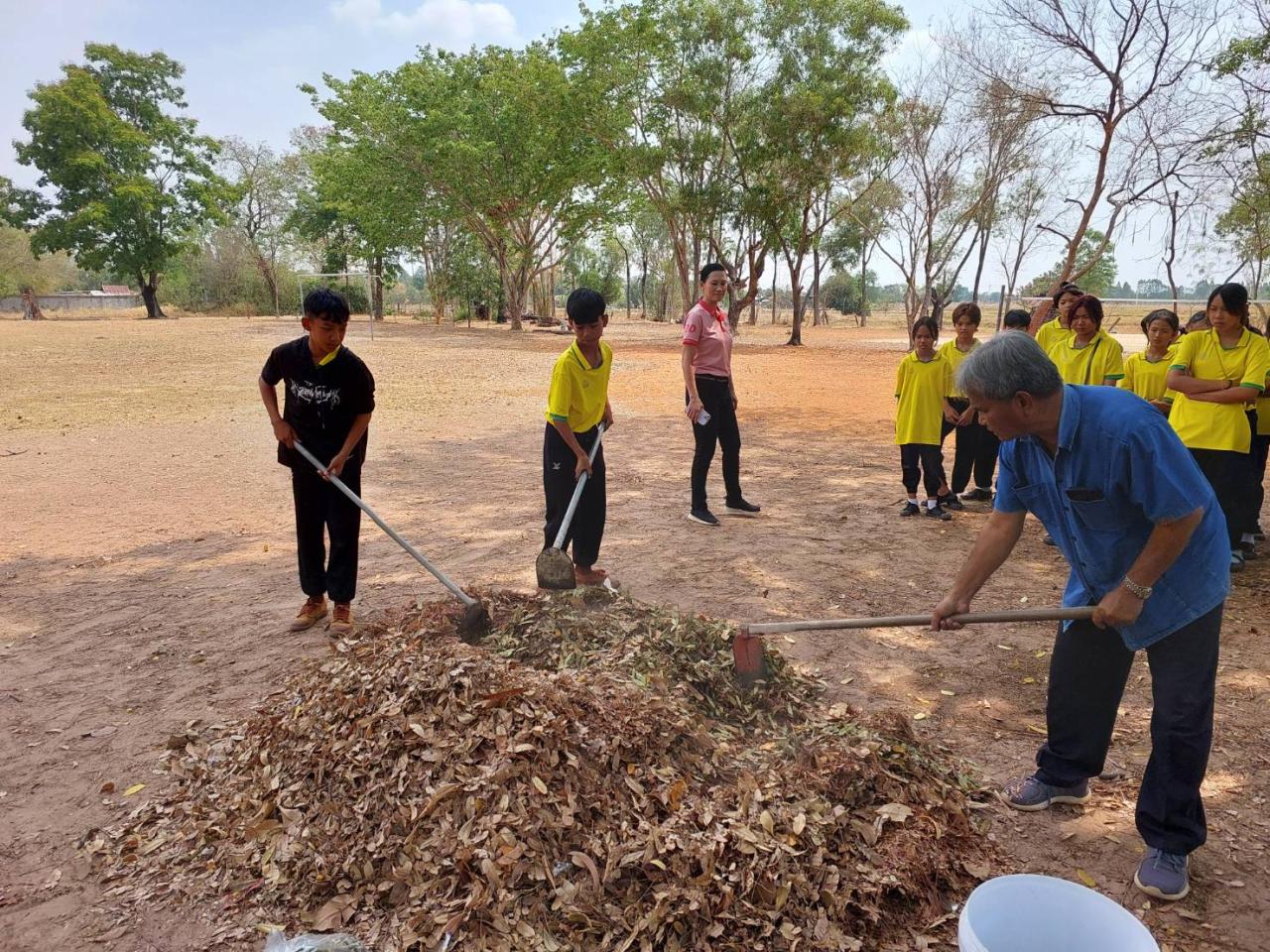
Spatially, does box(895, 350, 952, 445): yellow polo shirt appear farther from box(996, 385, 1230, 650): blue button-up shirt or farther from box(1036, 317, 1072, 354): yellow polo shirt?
box(996, 385, 1230, 650): blue button-up shirt

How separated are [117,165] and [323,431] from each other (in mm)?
40720

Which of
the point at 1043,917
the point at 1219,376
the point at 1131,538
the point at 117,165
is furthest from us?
the point at 117,165

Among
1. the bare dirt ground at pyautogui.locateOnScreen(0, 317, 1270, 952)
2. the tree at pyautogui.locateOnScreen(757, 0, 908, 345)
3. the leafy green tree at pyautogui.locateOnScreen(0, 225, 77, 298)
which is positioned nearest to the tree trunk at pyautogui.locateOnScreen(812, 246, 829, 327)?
the tree at pyautogui.locateOnScreen(757, 0, 908, 345)

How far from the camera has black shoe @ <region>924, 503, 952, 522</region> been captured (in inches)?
224

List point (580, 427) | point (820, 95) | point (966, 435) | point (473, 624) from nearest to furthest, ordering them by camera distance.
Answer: point (473, 624), point (580, 427), point (966, 435), point (820, 95)

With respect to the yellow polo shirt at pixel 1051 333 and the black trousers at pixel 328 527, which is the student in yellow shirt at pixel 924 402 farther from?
the black trousers at pixel 328 527

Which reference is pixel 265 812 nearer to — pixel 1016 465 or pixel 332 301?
pixel 332 301

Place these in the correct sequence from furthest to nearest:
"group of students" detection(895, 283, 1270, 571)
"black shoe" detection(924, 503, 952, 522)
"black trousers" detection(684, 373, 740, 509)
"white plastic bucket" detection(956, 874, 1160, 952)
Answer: "black shoe" detection(924, 503, 952, 522) → "black trousers" detection(684, 373, 740, 509) → "group of students" detection(895, 283, 1270, 571) → "white plastic bucket" detection(956, 874, 1160, 952)

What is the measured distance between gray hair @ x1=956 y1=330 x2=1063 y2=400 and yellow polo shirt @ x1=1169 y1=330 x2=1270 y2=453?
9.19 feet

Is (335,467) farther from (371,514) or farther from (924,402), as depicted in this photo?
(924,402)

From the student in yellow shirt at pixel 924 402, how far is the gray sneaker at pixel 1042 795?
3.27m

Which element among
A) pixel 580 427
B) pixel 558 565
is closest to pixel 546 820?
pixel 558 565

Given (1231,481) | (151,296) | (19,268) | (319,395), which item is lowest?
(1231,481)

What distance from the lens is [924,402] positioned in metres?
5.48
